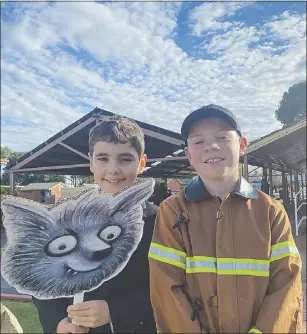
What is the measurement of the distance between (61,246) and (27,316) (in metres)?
2.09

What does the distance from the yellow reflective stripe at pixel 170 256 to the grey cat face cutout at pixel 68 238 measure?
24 cm

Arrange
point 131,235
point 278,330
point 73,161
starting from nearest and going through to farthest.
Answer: point 278,330, point 131,235, point 73,161

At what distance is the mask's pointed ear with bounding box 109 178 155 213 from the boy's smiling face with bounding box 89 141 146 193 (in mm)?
59

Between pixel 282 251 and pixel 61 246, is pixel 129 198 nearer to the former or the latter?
pixel 61 246

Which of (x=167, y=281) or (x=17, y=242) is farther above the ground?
(x=17, y=242)

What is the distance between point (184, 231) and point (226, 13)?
3.82ft

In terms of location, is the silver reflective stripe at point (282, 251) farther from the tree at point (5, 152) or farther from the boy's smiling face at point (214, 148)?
the tree at point (5, 152)


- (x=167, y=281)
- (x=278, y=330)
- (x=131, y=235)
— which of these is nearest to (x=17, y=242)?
(x=131, y=235)

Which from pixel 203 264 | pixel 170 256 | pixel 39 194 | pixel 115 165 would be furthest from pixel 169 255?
pixel 39 194

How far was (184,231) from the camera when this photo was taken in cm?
115

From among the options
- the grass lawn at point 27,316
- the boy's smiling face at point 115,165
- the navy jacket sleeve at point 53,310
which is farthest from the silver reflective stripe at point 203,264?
the grass lawn at point 27,316

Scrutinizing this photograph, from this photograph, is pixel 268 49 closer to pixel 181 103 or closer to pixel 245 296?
pixel 181 103

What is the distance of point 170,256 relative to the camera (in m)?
1.12

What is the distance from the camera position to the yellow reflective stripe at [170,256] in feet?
3.67
